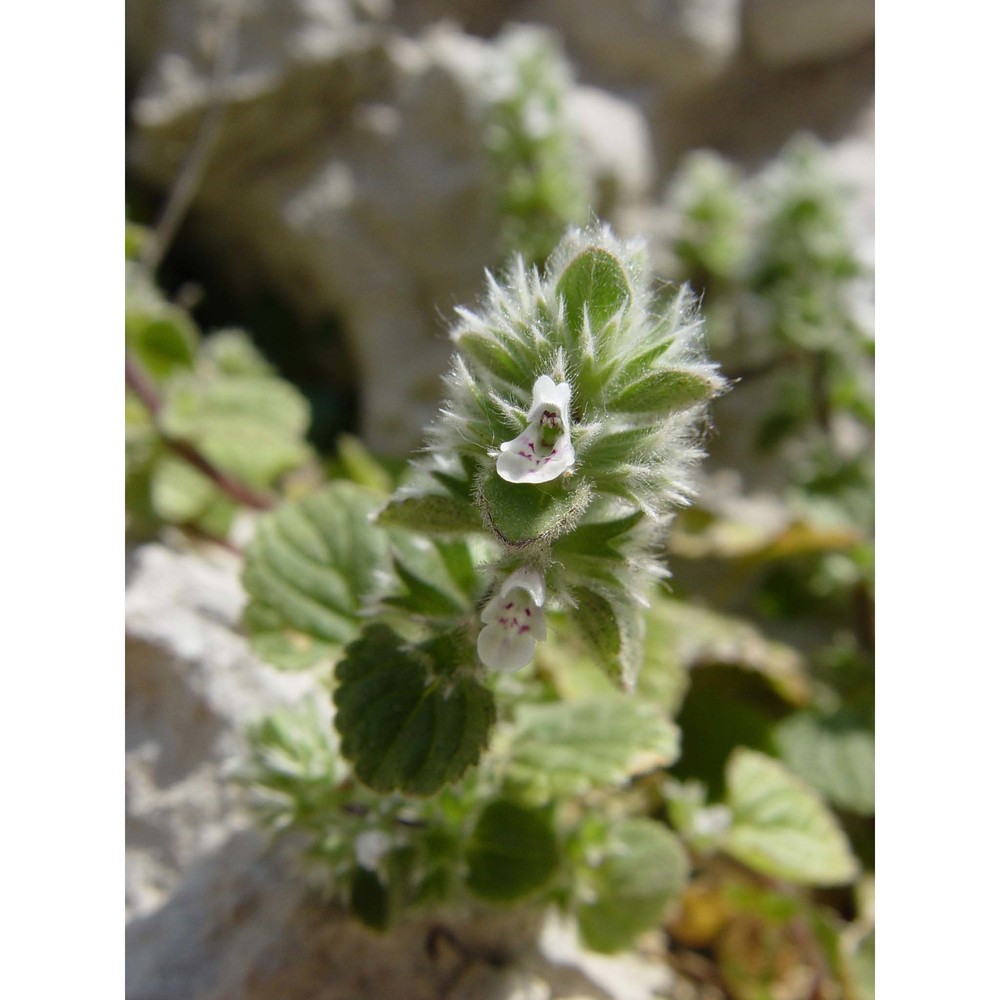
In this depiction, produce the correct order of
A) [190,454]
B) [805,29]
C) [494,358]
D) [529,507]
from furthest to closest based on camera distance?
[805,29] → [190,454] → [494,358] → [529,507]

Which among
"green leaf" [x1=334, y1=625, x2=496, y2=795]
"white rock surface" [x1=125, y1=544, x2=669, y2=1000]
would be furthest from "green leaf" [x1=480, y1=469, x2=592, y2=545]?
"white rock surface" [x1=125, y1=544, x2=669, y2=1000]

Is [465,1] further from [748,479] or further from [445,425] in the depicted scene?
[445,425]

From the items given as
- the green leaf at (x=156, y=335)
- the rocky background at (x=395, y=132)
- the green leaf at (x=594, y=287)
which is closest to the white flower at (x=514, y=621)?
the green leaf at (x=594, y=287)

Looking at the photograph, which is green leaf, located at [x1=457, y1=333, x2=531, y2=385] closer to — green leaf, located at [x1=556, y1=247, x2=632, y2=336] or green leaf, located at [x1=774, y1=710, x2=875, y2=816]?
green leaf, located at [x1=556, y1=247, x2=632, y2=336]

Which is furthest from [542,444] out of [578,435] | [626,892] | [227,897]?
[227,897]

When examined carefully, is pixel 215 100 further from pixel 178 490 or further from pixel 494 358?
pixel 494 358
